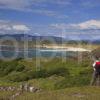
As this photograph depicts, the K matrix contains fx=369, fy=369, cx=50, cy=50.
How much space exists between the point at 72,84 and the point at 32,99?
10.5 m

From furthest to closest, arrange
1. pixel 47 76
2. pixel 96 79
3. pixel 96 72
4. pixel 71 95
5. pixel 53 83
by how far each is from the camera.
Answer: pixel 47 76
pixel 53 83
pixel 96 79
pixel 96 72
pixel 71 95

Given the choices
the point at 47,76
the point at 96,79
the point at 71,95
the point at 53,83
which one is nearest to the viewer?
the point at 71,95

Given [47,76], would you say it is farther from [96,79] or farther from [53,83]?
[96,79]

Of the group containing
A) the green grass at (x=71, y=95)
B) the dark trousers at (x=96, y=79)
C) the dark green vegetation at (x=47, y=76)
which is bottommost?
the dark green vegetation at (x=47, y=76)

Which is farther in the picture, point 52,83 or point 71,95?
point 52,83

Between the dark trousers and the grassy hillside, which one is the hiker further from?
the grassy hillside

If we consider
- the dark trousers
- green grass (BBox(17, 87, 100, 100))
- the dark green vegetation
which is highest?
the dark trousers

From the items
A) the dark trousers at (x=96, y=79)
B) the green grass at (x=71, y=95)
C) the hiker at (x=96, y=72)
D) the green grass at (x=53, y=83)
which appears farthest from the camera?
the dark trousers at (x=96, y=79)

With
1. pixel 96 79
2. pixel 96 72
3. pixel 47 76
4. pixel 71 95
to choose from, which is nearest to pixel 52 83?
pixel 47 76

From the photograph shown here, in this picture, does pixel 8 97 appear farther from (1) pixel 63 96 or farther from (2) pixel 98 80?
(2) pixel 98 80

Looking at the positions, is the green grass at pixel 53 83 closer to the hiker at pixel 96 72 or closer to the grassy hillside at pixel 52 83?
the grassy hillside at pixel 52 83

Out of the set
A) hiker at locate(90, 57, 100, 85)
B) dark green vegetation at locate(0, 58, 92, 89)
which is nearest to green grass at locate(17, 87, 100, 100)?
hiker at locate(90, 57, 100, 85)

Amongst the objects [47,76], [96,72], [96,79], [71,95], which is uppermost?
[96,72]

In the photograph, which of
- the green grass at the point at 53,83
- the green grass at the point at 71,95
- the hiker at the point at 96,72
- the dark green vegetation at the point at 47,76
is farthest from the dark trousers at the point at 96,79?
the dark green vegetation at the point at 47,76
